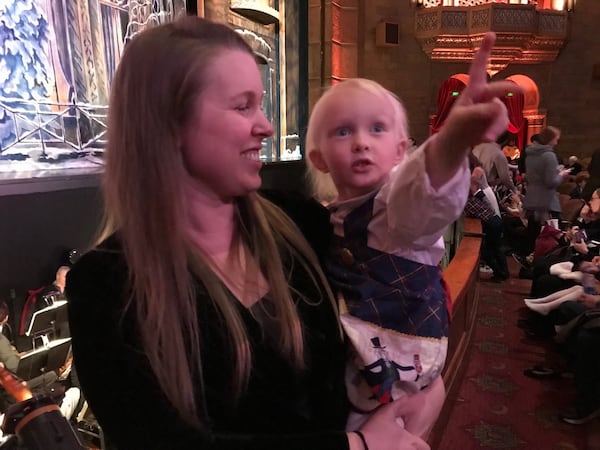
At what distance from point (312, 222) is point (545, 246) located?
14.9ft

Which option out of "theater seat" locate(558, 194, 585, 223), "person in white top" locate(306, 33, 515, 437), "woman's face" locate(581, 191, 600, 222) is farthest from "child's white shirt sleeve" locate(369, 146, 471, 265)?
"theater seat" locate(558, 194, 585, 223)

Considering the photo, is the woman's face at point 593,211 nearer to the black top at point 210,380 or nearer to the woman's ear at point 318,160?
the woman's ear at point 318,160

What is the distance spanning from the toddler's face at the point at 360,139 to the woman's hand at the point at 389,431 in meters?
0.42

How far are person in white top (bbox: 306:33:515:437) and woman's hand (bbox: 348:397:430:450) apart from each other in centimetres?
2

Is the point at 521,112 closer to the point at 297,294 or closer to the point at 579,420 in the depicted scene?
the point at 579,420

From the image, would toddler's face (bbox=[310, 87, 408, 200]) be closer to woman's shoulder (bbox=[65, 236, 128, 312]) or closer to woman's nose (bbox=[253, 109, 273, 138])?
woman's nose (bbox=[253, 109, 273, 138])

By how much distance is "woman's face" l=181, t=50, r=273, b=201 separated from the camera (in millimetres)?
819

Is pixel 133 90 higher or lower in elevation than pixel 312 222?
higher

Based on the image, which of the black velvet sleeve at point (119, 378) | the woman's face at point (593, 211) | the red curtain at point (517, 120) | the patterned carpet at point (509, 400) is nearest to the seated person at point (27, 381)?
the black velvet sleeve at point (119, 378)

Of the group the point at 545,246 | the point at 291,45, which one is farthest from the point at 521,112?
the point at 545,246

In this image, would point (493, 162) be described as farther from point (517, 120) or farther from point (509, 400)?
point (517, 120)

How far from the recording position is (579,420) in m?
2.94

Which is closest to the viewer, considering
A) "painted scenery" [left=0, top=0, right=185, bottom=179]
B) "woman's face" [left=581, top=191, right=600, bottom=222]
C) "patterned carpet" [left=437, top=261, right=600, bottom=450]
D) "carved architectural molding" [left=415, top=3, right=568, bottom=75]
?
"painted scenery" [left=0, top=0, right=185, bottom=179]

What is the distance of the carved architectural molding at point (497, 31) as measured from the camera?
37.5 ft
